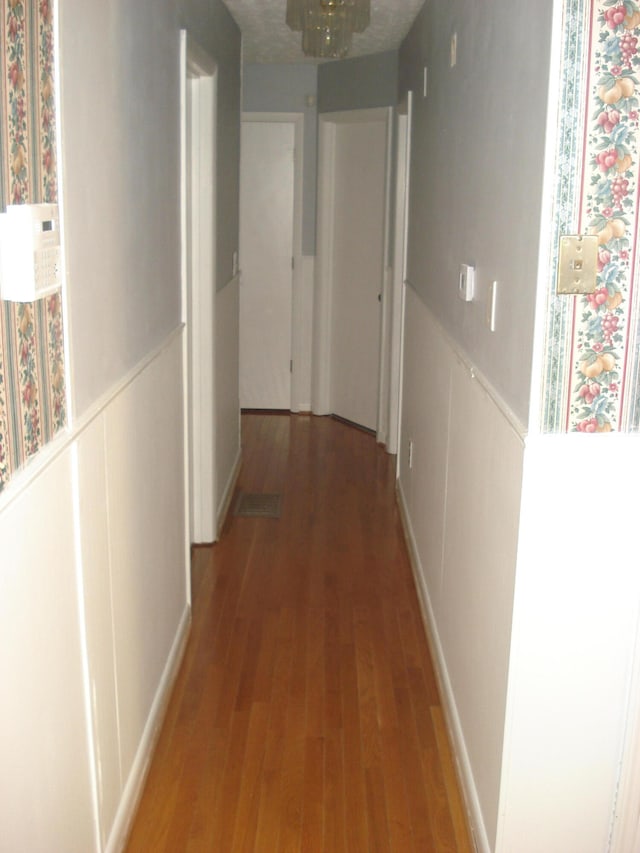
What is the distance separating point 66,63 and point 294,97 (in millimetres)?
4423

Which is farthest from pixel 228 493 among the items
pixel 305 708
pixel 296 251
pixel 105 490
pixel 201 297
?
pixel 105 490

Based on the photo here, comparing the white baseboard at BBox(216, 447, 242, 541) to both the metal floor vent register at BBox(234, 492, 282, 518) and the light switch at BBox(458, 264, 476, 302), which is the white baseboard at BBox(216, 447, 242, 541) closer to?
the metal floor vent register at BBox(234, 492, 282, 518)

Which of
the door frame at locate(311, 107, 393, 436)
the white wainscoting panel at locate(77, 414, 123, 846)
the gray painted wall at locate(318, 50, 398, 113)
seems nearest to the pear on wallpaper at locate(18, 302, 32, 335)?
the white wainscoting panel at locate(77, 414, 123, 846)

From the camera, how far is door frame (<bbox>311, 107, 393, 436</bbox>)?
526 centimetres

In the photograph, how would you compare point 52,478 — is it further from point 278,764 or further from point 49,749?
point 278,764

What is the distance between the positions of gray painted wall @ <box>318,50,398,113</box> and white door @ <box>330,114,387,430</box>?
0.15 meters

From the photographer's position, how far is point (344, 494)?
15.3 feet

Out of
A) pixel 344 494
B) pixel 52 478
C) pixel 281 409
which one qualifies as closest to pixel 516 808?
pixel 52 478

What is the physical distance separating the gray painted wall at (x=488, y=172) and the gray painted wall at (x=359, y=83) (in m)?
1.36

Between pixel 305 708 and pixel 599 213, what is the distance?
5.79 feet

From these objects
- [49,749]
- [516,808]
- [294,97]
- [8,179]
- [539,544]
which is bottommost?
[516,808]

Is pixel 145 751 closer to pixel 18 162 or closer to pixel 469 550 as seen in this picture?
pixel 469 550

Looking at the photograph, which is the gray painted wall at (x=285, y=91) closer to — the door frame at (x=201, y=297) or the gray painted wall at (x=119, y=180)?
the door frame at (x=201, y=297)

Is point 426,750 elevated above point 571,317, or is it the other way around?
point 571,317
